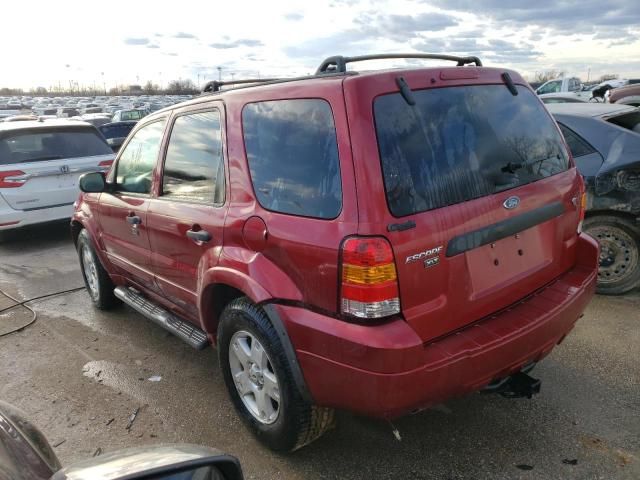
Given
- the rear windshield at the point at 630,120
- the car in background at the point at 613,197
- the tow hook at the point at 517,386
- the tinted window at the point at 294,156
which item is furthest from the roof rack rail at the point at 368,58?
the rear windshield at the point at 630,120

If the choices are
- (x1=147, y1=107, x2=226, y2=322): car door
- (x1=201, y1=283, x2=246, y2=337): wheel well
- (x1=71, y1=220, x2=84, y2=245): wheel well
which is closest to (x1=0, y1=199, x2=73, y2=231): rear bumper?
(x1=71, y1=220, x2=84, y2=245): wheel well

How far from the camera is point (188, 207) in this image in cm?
309

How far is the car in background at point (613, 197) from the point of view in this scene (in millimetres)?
4328

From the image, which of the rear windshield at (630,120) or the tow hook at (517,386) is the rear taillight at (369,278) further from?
the rear windshield at (630,120)

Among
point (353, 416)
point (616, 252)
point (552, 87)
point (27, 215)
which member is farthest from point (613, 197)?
point (552, 87)

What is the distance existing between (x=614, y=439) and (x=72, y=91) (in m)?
115

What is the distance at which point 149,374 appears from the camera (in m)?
3.70

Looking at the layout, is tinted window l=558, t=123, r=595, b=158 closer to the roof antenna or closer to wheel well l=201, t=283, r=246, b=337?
the roof antenna

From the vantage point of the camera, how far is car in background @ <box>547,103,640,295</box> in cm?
433

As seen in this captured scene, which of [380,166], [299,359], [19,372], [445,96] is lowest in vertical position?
[19,372]

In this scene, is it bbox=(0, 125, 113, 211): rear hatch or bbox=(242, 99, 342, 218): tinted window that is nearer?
bbox=(242, 99, 342, 218): tinted window

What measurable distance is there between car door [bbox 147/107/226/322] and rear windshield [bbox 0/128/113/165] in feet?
15.1

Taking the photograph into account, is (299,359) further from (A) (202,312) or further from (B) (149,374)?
(B) (149,374)

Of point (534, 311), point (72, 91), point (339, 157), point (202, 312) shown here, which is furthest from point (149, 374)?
point (72, 91)
